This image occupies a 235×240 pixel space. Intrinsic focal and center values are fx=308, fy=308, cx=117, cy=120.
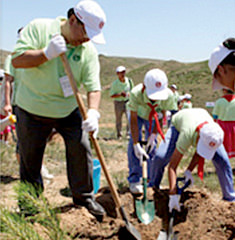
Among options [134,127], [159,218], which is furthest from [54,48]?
[159,218]

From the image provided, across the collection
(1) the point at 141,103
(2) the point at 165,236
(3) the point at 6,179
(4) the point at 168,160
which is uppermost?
(1) the point at 141,103

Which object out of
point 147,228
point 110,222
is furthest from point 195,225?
point 110,222

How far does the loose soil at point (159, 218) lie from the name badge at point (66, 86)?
2.84 ft

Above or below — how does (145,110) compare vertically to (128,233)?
above

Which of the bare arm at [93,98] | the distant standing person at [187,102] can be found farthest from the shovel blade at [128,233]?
the distant standing person at [187,102]

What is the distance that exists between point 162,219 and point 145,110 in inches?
47.0

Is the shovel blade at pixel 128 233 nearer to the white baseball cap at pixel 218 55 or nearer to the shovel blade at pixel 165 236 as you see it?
the shovel blade at pixel 165 236

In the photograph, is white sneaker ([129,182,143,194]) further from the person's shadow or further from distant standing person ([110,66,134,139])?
distant standing person ([110,66,134,139])

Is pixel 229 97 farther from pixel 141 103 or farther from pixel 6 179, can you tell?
pixel 6 179

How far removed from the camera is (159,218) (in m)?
3.04

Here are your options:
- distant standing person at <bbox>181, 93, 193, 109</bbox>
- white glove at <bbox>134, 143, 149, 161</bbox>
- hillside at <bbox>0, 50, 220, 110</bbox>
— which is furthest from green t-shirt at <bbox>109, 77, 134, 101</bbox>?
hillside at <bbox>0, 50, 220, 110</bbox>

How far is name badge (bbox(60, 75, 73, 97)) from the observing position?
2.46 metres

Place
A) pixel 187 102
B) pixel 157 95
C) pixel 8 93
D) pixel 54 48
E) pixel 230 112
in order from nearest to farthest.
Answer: pixel 54 48
pixel 157 95
pixel 8 93
pixel 230 112
pixel 187 102

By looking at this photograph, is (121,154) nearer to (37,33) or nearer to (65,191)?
(65,191)
